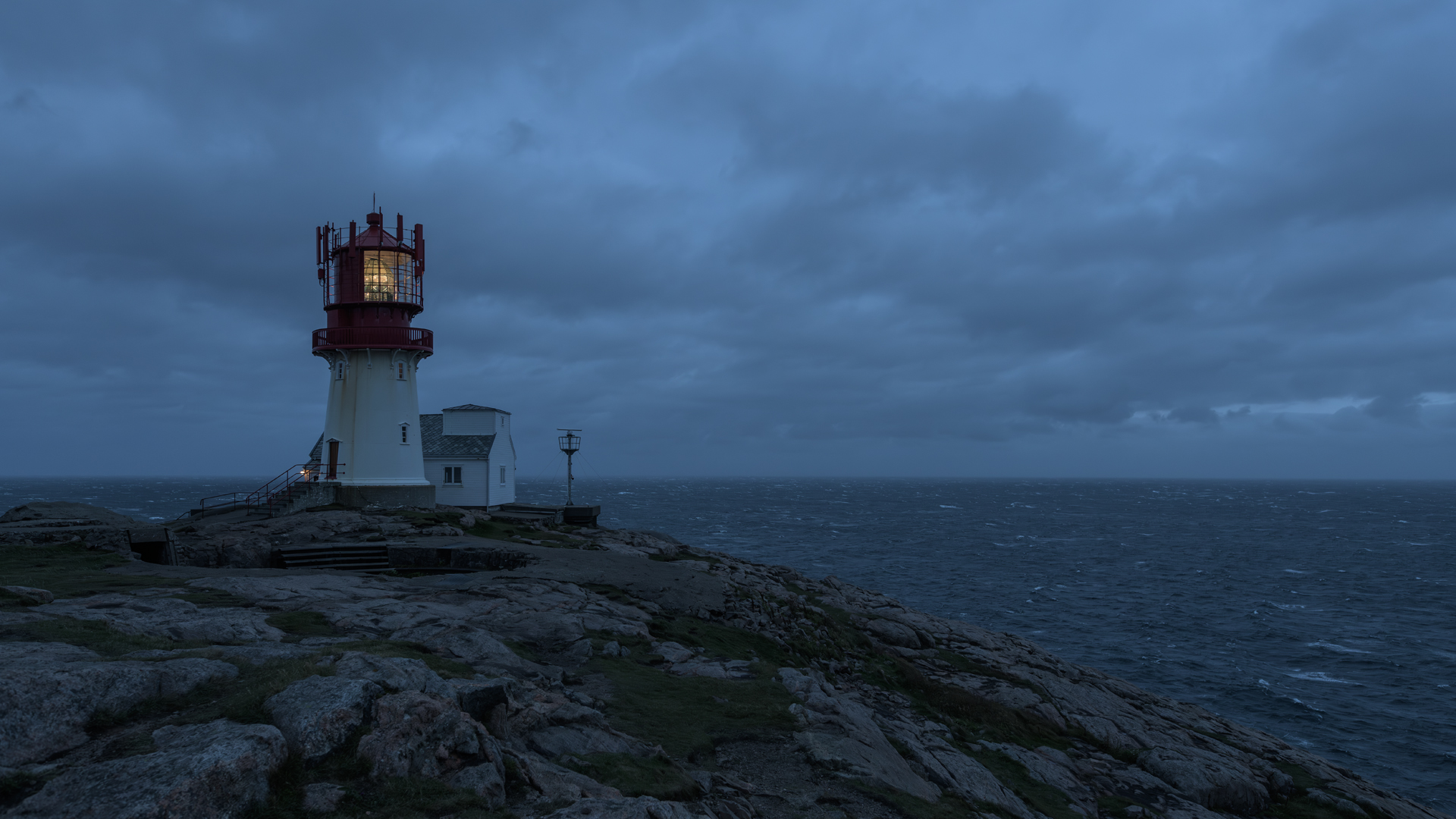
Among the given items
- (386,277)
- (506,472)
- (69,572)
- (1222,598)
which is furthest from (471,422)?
(1222,598)

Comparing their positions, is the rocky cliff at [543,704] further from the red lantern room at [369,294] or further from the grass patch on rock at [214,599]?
the red lantern room at [369,294]

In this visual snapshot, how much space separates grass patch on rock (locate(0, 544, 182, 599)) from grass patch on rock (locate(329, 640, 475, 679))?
742 centimetres

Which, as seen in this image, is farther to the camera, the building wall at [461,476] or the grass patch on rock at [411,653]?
the building wall at [461,476]

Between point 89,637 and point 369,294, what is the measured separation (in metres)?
27.4

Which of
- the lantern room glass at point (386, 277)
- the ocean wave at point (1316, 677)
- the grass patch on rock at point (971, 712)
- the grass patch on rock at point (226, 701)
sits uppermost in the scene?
the lantern room glass at point (386, 277)

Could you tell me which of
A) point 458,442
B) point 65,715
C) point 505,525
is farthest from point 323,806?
point 458,442

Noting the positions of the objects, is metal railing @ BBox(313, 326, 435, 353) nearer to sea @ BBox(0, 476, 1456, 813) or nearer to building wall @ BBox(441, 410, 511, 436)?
building wall @ BBox(441, 410, 511, 436)

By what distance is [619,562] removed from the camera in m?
25.1

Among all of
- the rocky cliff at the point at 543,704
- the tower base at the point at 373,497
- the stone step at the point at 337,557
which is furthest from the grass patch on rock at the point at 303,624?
the tower base at the point at 373,497

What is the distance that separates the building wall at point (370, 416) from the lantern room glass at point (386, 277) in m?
2.53

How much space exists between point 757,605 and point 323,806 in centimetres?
1713

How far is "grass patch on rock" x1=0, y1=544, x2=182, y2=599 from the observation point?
15.7 m

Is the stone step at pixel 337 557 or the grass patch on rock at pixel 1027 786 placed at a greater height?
the stone step at pixel 337 557

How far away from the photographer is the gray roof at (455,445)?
1775 inches
